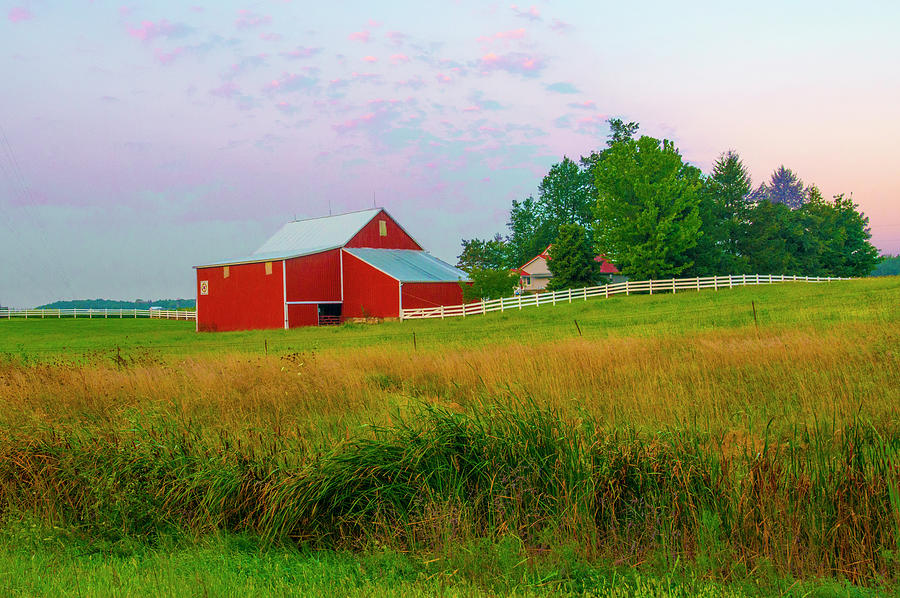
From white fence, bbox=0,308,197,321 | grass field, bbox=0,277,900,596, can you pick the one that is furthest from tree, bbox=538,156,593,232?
grass field, bbox=0,277,900,596

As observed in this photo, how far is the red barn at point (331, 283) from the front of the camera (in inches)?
1641

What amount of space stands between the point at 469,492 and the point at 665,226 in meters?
46.0

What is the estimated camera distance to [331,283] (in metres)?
Answer: 43.8

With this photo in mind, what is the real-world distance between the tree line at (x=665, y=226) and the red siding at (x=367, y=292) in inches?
255

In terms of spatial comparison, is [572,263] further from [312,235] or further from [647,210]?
[312,235]

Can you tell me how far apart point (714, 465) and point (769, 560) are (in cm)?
113

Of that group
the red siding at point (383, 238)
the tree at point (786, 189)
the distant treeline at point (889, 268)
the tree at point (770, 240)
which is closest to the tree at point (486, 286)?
the red siding at point (383, 238)

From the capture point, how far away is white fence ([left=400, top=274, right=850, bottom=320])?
39844 mm

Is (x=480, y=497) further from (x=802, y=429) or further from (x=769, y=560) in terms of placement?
(x=802, y=429)

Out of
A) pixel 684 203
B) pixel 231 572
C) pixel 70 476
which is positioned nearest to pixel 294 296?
pixel 684 203

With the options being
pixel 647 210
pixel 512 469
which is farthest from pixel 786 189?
pixel 512 469

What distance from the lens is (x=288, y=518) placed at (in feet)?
18.7

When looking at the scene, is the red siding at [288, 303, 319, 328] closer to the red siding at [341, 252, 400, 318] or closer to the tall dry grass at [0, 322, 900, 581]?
the red siding at [341, 252, 400, 318]

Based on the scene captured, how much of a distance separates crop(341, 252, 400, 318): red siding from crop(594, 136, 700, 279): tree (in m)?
19.0
